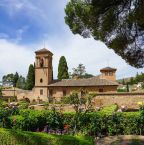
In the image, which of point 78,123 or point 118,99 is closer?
point 78,123

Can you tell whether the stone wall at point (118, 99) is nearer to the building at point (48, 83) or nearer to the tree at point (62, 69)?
the building at point (48, 83)

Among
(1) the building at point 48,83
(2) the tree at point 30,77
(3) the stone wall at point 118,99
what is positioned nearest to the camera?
(3) the stone wall at point 118,99

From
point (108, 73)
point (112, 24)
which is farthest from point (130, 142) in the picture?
point (108, 73)

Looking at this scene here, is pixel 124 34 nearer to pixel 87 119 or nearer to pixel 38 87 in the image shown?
pixel 87 119

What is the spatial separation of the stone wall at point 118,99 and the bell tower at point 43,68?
24.5 metres

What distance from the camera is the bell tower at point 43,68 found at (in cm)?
4995

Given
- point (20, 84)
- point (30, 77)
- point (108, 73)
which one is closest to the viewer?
point (108, 73)

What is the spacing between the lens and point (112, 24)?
11289 millimetres

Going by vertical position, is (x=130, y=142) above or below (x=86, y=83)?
below

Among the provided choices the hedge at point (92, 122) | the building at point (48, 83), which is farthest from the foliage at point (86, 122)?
the building at point (48, 83)

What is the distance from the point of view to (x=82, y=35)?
12008mm

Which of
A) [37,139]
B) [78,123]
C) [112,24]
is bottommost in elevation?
[37,139]

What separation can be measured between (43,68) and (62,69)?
22.8 feet

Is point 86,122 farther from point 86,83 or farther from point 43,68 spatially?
point 43,68
